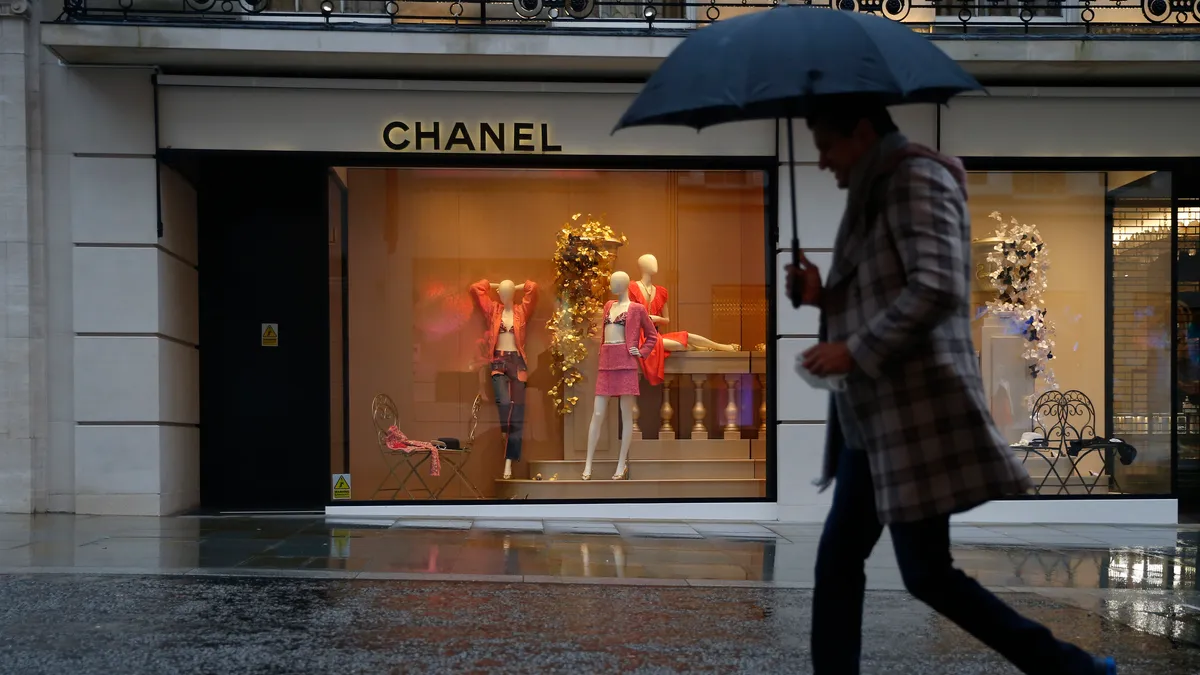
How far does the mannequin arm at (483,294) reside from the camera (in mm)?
10984

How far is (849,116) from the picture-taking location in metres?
3.31

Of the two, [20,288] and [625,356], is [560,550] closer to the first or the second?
[625,356]

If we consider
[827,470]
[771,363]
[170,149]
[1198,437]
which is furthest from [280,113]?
[1198,437]

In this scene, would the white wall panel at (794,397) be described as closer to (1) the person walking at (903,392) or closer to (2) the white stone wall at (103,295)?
(2) the white stone wall at (103,295)

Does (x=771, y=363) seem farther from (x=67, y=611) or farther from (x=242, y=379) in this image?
(x=67, y=611)

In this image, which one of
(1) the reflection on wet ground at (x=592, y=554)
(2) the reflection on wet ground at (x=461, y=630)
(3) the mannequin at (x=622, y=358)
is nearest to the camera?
(2) the reflection on wet ground at (x=461, y=630)

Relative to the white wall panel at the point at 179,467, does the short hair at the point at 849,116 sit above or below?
above

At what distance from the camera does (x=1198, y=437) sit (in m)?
13.6

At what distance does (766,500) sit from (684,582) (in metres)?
4.23

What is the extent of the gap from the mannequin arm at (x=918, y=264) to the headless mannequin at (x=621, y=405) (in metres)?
7.85

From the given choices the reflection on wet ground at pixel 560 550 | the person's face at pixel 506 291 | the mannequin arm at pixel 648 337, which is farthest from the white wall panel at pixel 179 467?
the mannequin arm at pixel 648 337

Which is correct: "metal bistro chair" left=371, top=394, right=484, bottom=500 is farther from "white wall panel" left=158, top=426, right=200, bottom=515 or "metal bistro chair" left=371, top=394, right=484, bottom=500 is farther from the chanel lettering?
the chanel lettering

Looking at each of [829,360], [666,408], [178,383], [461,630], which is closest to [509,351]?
[666,408]

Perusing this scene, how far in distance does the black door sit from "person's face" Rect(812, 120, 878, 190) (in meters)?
8.38
